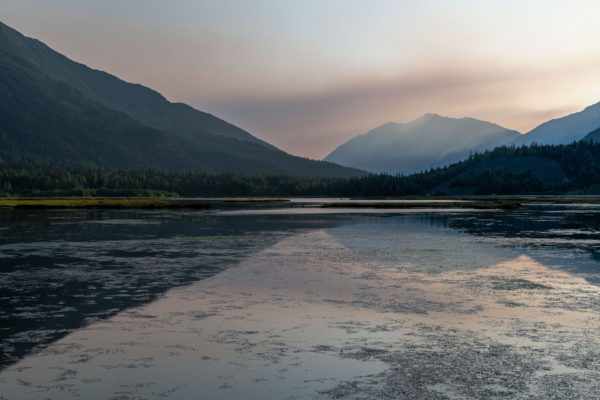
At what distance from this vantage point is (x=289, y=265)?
31609 millimetres

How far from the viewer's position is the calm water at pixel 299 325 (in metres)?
12.4

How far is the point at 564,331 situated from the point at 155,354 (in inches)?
471

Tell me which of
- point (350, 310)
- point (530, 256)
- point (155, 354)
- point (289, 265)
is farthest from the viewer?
point (530, 256)

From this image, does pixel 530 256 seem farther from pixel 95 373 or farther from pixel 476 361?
pixel 95 373

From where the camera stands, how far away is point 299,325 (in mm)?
17672

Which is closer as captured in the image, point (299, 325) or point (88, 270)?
point (299, 325)

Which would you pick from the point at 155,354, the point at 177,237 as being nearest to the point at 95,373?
the point at 155,354

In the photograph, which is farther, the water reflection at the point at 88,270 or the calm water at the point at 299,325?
the water reflection at the point at 88,270

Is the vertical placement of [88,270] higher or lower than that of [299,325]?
higher

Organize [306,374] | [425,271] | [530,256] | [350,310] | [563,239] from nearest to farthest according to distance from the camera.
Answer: [306,374] → [350,310] → [425,271] → [530,256] → [563,239]

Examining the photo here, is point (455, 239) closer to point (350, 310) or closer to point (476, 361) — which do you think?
point (350, 310)

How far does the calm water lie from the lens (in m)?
12.4

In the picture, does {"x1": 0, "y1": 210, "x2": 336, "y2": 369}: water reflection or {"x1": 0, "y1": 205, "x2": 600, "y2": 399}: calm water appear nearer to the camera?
{"x1": 0, "y1": 205, "x2": 600, "y2": 399}: calm water

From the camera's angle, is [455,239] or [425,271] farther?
[455,239]
